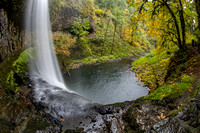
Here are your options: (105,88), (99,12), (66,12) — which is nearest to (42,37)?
(66,12)

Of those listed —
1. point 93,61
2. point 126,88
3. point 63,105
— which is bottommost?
point 63,105

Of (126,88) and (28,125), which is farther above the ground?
(126,88)

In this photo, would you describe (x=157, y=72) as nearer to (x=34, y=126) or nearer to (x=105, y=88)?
(x=105, y=88)

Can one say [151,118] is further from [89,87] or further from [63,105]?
[89,87]

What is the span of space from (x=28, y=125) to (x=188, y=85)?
5778 mm

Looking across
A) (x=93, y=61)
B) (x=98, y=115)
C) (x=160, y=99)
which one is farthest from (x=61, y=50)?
(x=160, y=99)

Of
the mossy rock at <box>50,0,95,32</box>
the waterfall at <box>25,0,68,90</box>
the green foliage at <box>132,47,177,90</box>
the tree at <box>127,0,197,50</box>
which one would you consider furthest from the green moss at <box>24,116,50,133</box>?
the mossy rock at <box>50,0,95,32</box>

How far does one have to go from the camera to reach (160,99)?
14.4 feet

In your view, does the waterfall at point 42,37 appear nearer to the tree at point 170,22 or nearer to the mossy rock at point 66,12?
the mossy rock at point 66,12

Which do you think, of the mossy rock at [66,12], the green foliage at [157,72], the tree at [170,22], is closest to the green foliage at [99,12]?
the mossy rock at [66,12]

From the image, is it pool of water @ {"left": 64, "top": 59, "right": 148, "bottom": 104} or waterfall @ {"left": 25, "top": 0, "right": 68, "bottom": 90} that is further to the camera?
waterfall @ {"left": 25, "top": 0, "right": 68, "bottom": 90}

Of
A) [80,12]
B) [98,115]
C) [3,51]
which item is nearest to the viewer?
[98,115]

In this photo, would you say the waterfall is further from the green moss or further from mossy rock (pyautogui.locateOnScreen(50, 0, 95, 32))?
the green moss

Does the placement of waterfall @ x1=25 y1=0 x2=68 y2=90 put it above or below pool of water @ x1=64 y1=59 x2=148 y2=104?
above
